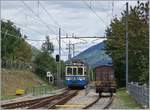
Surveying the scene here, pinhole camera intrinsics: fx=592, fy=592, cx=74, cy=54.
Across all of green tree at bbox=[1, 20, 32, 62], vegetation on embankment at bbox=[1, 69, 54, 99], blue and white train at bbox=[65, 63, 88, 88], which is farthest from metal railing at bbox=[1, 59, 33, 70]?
blue and white train at bbox=[65, 63, 88, 88]

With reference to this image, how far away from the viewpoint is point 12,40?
92.4m

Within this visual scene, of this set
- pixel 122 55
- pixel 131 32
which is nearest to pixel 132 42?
pixel 131 32

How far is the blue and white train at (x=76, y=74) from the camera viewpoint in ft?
231

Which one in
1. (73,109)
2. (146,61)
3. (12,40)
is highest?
(12,40)

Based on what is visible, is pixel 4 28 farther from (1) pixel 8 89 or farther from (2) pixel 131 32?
(2) pixel 131 32

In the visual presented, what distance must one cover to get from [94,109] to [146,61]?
18884 millimetres

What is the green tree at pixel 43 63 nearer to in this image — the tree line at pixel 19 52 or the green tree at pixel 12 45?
the tree line at pixel 19 52

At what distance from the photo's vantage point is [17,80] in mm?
76625

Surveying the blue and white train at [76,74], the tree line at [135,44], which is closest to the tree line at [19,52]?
the blue and white train at [76,74]

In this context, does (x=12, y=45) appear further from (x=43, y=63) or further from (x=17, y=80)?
(x=17, y=80)

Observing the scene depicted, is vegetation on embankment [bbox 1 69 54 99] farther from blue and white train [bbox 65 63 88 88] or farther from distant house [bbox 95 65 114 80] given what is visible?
distant house [bbox 95 65 114 80]

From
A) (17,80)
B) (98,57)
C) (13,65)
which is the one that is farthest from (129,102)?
(98,57)

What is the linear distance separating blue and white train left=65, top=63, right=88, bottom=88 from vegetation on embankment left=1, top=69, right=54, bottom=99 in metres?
5.54

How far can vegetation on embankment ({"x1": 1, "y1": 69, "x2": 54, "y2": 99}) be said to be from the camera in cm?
6849
